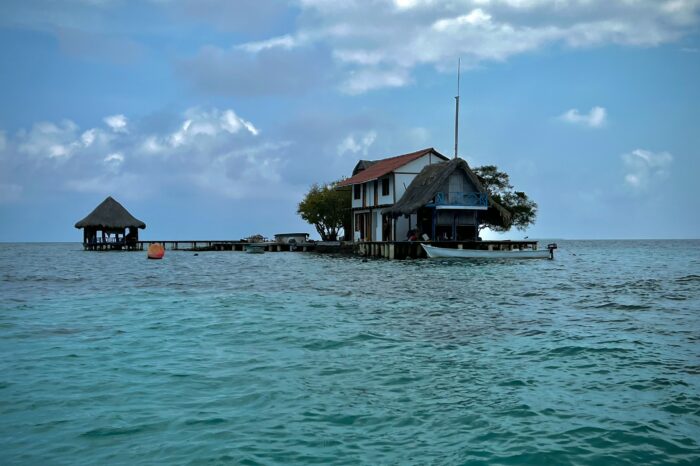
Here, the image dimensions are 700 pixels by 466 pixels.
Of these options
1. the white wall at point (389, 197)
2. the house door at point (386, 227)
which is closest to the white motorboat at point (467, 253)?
the white wall at point (389, 197)

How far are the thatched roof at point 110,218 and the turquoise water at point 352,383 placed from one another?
4510 cm

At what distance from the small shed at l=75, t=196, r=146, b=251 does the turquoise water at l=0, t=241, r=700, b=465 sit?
4527 centimetres

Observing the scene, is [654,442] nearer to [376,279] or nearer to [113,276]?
[376,279]

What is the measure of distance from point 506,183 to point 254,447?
53909 millimetres

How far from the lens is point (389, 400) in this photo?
293 inches

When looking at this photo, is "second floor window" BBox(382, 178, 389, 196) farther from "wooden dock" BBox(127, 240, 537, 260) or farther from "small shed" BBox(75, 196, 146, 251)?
"small shed" BBox(75, 196, 146, 251)

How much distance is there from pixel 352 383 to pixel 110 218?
5740 centimetres

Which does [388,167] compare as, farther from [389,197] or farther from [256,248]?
[256,248]

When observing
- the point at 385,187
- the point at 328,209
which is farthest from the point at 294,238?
the point at 385,187

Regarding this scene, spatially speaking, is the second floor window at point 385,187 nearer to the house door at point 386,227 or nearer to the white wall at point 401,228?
the house door at point 386,227

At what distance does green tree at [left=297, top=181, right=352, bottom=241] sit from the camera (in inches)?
2406

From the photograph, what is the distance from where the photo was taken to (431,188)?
132ft

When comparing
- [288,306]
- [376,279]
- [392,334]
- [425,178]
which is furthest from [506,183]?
[392,334]

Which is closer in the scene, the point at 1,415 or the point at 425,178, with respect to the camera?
the point at 1,415
